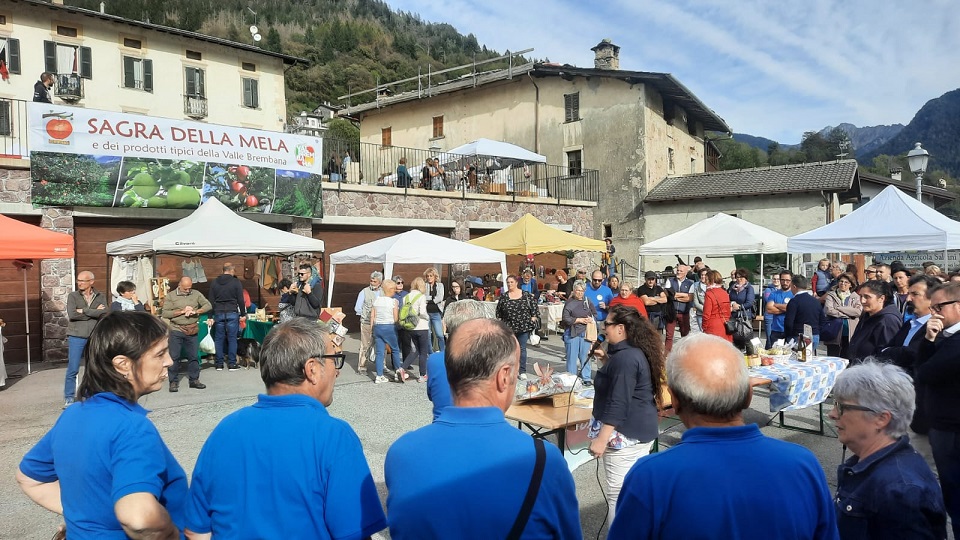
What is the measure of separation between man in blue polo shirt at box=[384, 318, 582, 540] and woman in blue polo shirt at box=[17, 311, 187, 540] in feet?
2.54

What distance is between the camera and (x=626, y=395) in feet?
11.6

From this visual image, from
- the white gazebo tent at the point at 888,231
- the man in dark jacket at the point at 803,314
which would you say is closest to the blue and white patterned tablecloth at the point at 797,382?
the man in dark jacket at the point at 803,314

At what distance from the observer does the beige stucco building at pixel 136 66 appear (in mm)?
19562

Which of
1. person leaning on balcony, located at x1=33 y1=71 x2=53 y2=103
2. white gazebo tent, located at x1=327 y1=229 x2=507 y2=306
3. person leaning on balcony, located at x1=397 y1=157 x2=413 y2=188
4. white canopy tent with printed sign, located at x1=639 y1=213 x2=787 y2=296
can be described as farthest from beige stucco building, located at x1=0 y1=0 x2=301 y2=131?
white canopy tent with printed sign, located at x1=639 y1=213 x2=787 y2=296

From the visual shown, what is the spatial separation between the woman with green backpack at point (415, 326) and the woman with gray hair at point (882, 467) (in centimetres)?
714

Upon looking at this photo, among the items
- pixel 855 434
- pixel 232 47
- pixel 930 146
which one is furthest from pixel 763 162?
pixel 930 146

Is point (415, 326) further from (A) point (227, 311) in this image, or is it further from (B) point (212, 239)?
(B) point (212, 239)

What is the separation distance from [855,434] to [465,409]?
1.60 metres

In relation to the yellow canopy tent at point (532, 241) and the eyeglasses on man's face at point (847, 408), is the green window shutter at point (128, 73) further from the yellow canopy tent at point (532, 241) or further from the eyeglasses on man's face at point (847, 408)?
the eyeglasses on man's face at point (847, 408)

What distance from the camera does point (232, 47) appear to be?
23.1 meters

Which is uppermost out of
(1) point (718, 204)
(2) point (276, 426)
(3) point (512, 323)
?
(1) point (718, 204)

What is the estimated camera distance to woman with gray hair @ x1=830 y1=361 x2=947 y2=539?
6.52 feet

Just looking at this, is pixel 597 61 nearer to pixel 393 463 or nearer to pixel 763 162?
pixel 393 463

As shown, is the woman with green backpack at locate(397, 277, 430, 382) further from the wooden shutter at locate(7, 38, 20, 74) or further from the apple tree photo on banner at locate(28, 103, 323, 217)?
the wooden shutter at locate(7, 38, 20, 74)
